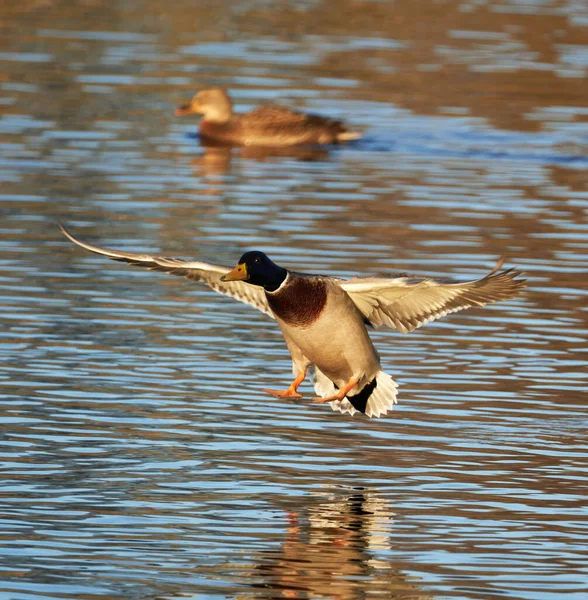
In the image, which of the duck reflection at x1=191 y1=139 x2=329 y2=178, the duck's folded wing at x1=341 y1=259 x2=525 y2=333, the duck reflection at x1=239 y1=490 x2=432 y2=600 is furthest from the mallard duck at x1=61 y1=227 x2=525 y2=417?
the duck reflection at x1=191 y1=139 x2=329 y2=178

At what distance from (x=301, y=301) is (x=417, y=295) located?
2.60 ft

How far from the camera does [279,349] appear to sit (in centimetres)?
1299

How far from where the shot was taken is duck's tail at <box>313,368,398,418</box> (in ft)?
35.0

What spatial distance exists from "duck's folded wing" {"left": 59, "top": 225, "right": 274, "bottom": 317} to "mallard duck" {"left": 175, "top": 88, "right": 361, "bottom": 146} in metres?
10.9

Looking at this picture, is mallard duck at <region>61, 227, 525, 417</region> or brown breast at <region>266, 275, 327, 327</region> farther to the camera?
brown breast at <region>266, 275, 327, 327</region>

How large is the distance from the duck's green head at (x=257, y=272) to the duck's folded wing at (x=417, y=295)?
44 cm

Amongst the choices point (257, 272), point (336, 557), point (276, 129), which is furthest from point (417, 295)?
point (276, 129)

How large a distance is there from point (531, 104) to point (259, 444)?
54.1 ft

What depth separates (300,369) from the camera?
1072 centimetres

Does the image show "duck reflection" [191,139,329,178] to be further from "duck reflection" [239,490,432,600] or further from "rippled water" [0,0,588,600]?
"duck reflection" [239,490,432,600]

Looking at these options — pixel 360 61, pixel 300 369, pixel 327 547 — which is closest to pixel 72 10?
pixel 360 61

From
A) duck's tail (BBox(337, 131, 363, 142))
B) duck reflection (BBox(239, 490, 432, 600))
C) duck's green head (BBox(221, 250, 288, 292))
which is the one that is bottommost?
duck reflection (BBox(239, 490, 432, 600))

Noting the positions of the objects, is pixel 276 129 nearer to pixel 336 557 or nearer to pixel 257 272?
pixel 257 272

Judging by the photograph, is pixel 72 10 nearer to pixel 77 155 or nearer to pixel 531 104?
pixel 531 104
